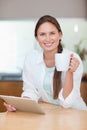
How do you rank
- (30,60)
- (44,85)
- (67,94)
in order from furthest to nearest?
(30,60) → (44,85) → (67,94)

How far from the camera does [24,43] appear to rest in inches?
160

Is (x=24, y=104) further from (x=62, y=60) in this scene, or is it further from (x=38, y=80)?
(x=38, y=80)

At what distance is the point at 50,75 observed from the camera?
6.23ft

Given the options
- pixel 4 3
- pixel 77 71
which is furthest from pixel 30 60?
pixel 4 3

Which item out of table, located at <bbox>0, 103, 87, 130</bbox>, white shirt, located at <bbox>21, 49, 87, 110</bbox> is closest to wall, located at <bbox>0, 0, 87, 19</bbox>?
white shirt, located at <bbox>21, 49, 87, 110</bbox>

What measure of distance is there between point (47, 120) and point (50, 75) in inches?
23.5

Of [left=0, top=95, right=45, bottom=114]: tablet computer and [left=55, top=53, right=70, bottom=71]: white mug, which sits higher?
[left=55, top=53, right=70, bottom=71]: white mug

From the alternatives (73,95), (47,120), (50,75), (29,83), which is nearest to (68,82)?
(73,95)

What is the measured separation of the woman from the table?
0.16 meters

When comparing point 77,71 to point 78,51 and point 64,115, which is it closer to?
point 64,115

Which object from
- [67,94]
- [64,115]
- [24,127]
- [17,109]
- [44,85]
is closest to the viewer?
[24,127]

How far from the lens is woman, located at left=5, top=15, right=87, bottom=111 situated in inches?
68.7

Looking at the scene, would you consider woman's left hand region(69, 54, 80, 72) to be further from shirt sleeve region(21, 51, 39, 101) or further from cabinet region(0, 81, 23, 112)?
cabinet region(0, 81, 23, 112)

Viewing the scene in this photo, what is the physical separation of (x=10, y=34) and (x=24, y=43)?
9.2 inches
